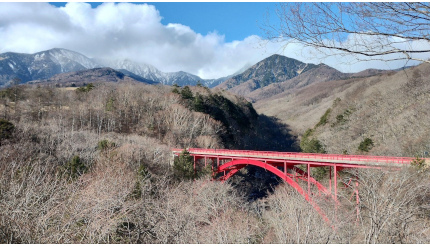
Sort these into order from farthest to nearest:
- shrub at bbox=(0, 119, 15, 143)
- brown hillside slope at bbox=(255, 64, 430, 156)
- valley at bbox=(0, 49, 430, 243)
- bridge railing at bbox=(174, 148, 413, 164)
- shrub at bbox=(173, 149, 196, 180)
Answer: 1. shrub at bbox=(173, 149, 196, 180)
2. brown hillside slope at bbox=(255, 64, 430, 156)
3. shrub at bbox=(0, 119, 15, 143)
4. bridge railing at bbox=(174, 148, 413, 164)
5. valley at bbox=(0, 49, 430, 243)

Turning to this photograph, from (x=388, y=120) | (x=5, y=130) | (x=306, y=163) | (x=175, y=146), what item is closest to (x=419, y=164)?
(x=306, y=163)

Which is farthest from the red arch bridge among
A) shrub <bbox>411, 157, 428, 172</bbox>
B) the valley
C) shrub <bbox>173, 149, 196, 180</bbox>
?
shrub <bbox>173, 149, 196, 180</bbox>

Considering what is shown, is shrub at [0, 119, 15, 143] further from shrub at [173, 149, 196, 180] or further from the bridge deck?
the bridge deck

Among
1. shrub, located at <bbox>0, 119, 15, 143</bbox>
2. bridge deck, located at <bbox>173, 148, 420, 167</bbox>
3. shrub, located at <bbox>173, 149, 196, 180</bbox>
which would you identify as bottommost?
shrub, located at <bbox>173, 149, 196, 180</bbox>

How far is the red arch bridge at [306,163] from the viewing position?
1434cm

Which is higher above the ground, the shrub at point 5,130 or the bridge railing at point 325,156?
the shrub at point 5,130

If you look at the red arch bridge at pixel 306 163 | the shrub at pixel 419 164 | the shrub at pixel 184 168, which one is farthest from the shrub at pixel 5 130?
the shrub at pixel 419 164

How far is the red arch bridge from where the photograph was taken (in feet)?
47.0

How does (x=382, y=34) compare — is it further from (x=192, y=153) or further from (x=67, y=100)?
(x=67, y=100)

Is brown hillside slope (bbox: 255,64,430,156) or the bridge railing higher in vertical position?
brown hillside slope (bbox: 255,64,430,156)

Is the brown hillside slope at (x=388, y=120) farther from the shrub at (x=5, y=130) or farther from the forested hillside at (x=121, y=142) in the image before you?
the shrub at (x=5, y=130)

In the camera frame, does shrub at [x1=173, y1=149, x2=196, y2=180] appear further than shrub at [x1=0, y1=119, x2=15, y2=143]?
Yes

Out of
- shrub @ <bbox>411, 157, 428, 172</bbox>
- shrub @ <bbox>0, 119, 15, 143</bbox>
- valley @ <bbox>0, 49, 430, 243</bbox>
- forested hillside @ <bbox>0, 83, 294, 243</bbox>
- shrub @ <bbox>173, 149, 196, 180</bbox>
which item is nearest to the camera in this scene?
valley @ <bbox>0, 49, 430, 243</bbox>

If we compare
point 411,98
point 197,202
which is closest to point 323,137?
point 411,98
